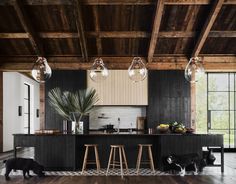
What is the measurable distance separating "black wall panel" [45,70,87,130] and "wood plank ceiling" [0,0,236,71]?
231 mm

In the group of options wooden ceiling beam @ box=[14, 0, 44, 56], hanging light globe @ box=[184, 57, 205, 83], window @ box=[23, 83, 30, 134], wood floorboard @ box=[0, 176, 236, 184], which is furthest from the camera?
window @ box=[23, 83, 30, 134]

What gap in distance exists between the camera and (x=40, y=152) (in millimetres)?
7250

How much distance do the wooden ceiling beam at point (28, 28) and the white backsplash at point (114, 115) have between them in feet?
7.34

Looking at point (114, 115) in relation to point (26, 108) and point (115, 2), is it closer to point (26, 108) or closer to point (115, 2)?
point (115, 2)

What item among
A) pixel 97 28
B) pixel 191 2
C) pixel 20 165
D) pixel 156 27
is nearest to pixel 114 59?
pixel 97 28

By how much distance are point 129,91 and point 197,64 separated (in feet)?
12.8

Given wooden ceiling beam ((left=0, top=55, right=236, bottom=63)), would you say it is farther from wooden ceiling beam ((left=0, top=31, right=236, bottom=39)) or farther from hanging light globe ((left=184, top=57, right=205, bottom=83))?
hanging light globe ((left=184, top=57, right=205, bottom=83))

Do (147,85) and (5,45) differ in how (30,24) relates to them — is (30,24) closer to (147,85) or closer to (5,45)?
(5,45)

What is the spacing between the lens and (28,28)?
870cm

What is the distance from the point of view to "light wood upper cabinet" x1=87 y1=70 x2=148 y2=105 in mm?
9992

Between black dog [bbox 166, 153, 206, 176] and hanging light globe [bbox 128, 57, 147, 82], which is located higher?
hanging light globe [bbox 128, 57, 147, 82]

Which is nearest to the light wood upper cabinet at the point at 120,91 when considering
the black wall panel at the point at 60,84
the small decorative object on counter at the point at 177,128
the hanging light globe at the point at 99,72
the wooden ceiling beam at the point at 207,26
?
the black wall panel at the point at 60,84

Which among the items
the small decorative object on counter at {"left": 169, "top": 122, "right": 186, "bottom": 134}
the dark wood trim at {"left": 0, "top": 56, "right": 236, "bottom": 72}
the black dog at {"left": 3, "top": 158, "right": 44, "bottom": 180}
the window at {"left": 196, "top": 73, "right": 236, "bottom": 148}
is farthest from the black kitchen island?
the window at {"left": 196, "top": 73, "right": 236, "bottom": 148}

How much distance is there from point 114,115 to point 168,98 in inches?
62.0
